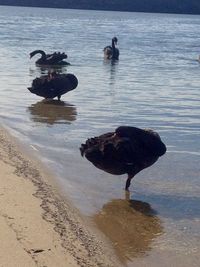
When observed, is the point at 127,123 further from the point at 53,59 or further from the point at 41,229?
the point at 53,59

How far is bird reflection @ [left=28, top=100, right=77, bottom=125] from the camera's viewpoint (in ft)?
44.7

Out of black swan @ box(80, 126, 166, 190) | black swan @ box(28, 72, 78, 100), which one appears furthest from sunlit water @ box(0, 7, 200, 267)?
black swan @ box(80, 126, 166, 190)

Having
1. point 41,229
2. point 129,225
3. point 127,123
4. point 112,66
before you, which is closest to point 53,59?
point 112,66

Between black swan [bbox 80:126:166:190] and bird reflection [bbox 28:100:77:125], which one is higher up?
black swan [bbox 80:126:166:190]

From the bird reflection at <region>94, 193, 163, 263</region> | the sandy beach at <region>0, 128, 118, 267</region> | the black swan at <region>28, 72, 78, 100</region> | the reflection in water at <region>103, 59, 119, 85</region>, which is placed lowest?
the reflection in water at <region>103, 59, 119, 85</region>

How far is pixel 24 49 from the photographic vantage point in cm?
3350

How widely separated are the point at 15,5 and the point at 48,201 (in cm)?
14235

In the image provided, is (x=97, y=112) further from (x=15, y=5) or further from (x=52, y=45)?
(x=15, y=5)

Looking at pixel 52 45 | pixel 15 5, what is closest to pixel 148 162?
pixel 52 45

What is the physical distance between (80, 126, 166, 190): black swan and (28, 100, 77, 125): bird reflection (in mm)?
5229

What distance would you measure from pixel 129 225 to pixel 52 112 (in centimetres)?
778

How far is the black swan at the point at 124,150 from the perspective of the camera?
7.92 metres

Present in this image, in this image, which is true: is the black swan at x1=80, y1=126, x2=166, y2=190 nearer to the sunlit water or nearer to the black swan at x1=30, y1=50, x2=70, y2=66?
the sunlit water

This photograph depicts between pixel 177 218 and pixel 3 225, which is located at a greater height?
pixel 3 225
